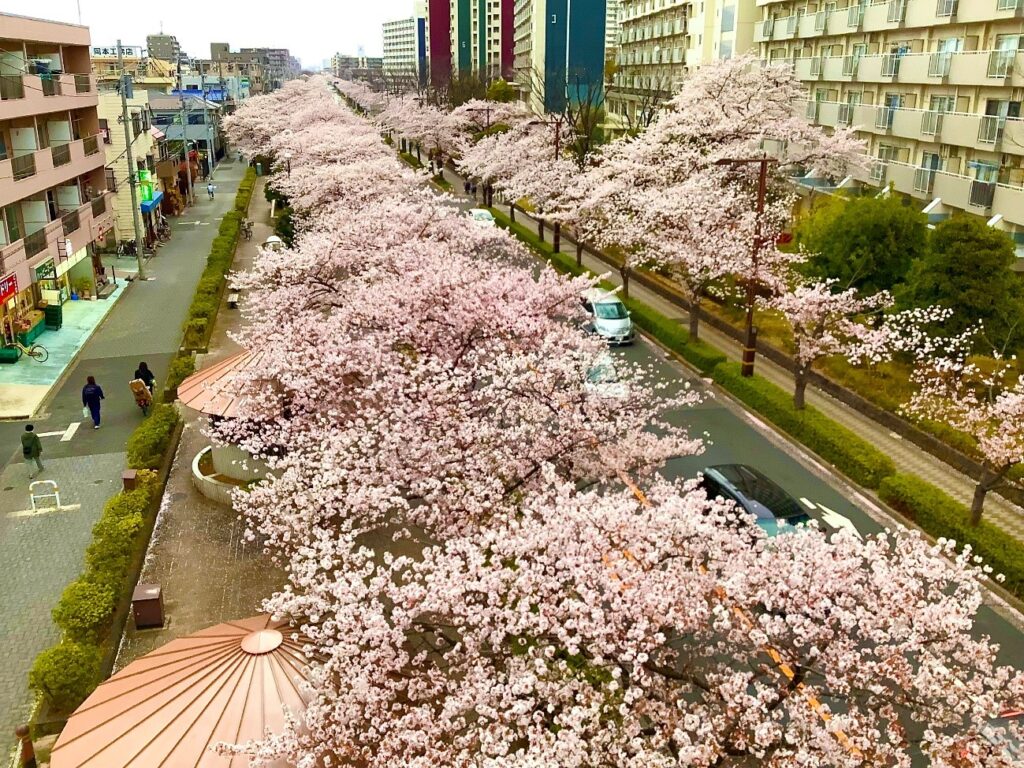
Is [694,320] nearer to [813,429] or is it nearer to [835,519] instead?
[813,429]

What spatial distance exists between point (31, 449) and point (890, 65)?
119 ft

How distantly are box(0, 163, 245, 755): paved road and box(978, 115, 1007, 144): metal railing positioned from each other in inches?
1192

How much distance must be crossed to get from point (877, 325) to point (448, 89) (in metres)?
81.2

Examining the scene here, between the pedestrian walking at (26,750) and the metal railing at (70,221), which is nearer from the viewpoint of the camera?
the pedestrian walking at (26,750)

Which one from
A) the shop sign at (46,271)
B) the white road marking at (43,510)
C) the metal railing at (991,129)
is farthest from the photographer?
the shop sign at (46,271)

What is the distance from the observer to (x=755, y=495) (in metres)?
16.8

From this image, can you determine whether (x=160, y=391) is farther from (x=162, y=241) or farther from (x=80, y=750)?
(x=162, y=241)

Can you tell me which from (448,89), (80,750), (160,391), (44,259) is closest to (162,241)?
(44,259)

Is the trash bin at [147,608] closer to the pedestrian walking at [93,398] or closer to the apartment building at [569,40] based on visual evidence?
the pedestrian walking at [93,398]

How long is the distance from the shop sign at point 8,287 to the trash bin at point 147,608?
1661 centimetres

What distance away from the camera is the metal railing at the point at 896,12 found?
35938 mm

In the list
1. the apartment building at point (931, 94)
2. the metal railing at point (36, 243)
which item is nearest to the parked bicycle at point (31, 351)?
the metal railing at point (36, 243)

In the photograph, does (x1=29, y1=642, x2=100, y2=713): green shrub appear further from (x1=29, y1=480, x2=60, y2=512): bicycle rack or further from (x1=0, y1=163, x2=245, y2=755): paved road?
(x1=29, y1=480, x2=60, y2=512): bicycle rack

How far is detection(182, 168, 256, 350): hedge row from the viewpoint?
30.1 m
